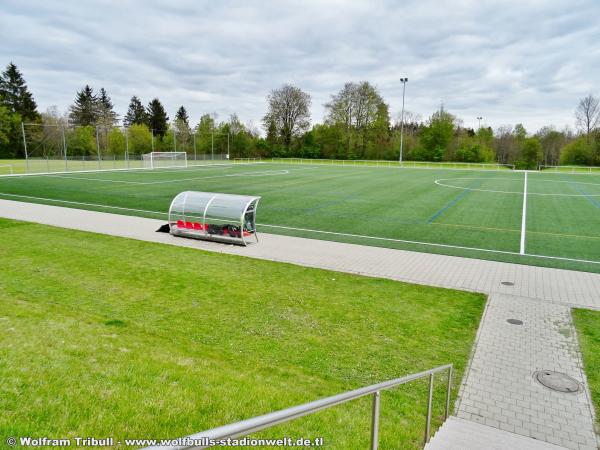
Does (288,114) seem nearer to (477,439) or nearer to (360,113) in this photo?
(360,113)

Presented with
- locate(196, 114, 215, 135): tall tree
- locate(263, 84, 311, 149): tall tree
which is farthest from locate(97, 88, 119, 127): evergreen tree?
locate(263, 84, 311, 149): tall tree

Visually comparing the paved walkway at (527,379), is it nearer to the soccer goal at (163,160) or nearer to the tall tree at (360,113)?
the soccer goal at (163,160)

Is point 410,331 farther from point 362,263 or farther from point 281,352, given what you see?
point 362,263

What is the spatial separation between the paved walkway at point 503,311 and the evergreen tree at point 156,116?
310ft

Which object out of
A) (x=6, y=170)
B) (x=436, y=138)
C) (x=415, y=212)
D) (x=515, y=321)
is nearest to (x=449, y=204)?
(x=415, y=212)

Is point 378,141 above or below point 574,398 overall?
above

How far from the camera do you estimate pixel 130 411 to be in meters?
3.93

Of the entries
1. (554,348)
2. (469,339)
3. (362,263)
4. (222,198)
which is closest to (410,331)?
(469,339)

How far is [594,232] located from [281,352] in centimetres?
1576

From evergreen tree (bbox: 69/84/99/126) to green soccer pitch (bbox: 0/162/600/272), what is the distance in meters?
72.2

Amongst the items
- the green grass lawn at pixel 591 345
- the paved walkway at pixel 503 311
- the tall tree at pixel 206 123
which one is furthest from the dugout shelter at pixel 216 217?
the tall tree at pixel 206 123

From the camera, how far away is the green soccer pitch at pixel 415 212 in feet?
44.9

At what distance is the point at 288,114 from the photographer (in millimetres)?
86438

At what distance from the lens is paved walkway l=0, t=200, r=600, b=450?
4836 mm
